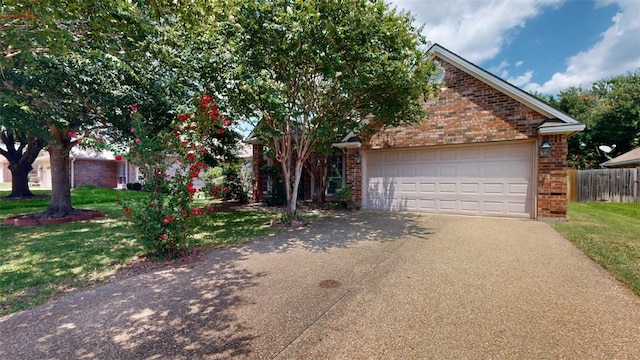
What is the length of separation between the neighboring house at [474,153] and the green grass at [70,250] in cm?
516

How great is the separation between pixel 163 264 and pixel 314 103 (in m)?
5.64

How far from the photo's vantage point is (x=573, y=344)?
8.11 feet

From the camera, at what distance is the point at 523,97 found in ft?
27.7

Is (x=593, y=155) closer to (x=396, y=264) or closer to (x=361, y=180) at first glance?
(x=361, y=180)

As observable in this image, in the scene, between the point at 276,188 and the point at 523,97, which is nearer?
the point at 523,97

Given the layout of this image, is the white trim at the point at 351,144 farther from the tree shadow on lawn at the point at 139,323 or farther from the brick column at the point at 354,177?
the tree shadow on lawn at the point at 139,323

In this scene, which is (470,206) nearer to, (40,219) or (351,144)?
(351,144)

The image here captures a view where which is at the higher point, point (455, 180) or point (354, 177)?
point (354, 177)

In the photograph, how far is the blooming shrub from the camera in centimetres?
454

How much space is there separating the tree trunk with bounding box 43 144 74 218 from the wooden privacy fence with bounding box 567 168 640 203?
2171 cm

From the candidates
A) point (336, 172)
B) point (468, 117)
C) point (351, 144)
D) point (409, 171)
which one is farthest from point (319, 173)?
point (468, 117)

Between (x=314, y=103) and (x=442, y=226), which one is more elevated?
(x=314, y=103)

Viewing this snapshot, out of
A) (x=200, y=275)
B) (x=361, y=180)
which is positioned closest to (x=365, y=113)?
(x=361, y=180)

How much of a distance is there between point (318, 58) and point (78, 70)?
5.53 meters
